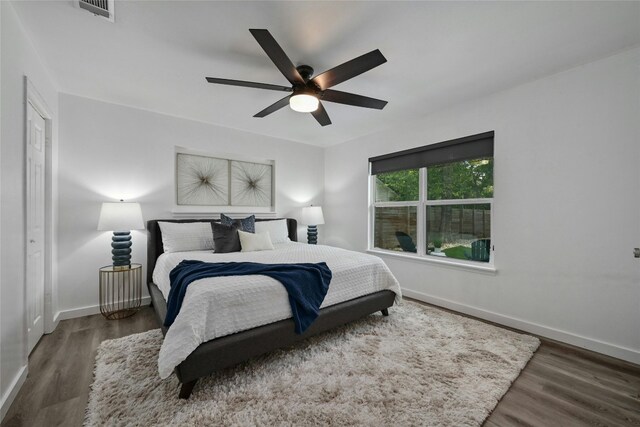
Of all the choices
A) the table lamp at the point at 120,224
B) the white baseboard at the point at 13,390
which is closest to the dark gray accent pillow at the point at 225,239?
the table lamp at the point at 120,224

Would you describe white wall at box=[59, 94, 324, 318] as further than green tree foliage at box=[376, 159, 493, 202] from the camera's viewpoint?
No

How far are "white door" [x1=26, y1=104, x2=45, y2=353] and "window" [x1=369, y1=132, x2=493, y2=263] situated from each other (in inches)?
150

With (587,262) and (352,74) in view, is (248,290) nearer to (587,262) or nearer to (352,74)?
(352,74)

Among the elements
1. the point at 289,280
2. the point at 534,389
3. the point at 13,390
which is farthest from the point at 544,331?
the point at 13,390

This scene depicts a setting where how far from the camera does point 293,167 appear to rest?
186 inches

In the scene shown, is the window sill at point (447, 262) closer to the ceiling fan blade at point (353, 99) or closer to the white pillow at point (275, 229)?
the white pillow at point (275, 229)

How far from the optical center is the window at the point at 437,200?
10.1ft

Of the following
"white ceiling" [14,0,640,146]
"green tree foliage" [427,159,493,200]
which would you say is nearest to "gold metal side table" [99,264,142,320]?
"white ceiling" [14,0,640,146]

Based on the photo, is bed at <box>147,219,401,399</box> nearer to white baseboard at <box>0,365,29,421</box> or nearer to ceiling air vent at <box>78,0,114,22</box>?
white baseboard at <box>0,365,29,421</box>

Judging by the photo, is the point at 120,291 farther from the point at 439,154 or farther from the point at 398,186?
the point at 439,154

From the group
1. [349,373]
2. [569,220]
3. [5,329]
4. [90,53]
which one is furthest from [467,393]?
[90,53]

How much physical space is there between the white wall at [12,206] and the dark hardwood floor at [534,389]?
158mm

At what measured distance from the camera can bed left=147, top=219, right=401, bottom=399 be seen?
64.4 inches

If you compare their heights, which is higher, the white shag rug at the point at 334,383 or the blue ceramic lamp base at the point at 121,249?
the blue ceramic lamp base at the point at 121,249
